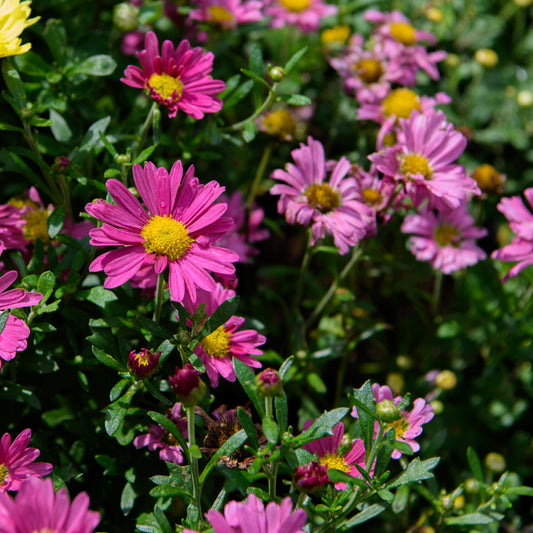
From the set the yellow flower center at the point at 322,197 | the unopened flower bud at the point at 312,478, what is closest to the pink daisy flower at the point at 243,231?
the yellow flower center at the point at 322,197

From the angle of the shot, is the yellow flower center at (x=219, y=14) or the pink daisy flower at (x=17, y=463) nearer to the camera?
the pink daisy flower at (x=17, y=463)

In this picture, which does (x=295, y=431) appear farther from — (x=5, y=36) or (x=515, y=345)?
(x=5, y=36)

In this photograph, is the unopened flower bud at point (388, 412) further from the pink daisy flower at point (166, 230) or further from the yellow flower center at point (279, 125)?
the yellow flower center at point (279, 125)

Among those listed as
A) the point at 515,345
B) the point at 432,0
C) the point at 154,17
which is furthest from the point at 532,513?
the point at 432,0

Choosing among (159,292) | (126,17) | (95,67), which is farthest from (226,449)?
(126,17)

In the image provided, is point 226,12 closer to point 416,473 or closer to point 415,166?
point 415,166
